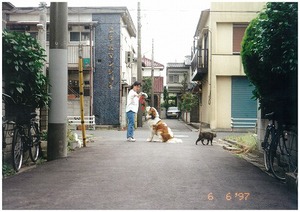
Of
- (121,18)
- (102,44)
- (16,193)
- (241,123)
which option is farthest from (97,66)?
(16,193)

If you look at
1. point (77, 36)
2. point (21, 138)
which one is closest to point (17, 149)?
point (21, 138)

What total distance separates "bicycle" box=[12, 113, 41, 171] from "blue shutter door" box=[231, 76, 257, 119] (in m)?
14.5

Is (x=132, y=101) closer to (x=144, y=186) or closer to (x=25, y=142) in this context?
(x=25, y=142)

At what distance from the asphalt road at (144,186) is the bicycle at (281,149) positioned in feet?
0.80

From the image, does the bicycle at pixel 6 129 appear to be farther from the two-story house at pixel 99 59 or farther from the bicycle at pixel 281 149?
the two-story house at pixel 99 59

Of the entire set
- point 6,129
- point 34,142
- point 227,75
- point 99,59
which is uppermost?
point 99,59

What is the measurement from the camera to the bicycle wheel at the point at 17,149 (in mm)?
5828

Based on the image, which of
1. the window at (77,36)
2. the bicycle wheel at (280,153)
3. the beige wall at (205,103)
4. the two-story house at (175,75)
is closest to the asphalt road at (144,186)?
the bicycle wheel at (280,153)

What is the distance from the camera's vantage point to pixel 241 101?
2058cm

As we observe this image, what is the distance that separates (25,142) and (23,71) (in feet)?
3.72

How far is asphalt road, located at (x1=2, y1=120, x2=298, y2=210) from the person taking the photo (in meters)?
3.93

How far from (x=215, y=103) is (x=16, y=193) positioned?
16.8 meters

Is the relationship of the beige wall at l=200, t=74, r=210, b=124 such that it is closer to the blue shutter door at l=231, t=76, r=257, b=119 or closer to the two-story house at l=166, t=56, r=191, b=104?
the blue shutter door at l=231, t=76, r=257, b=119

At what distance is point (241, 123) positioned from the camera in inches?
797
